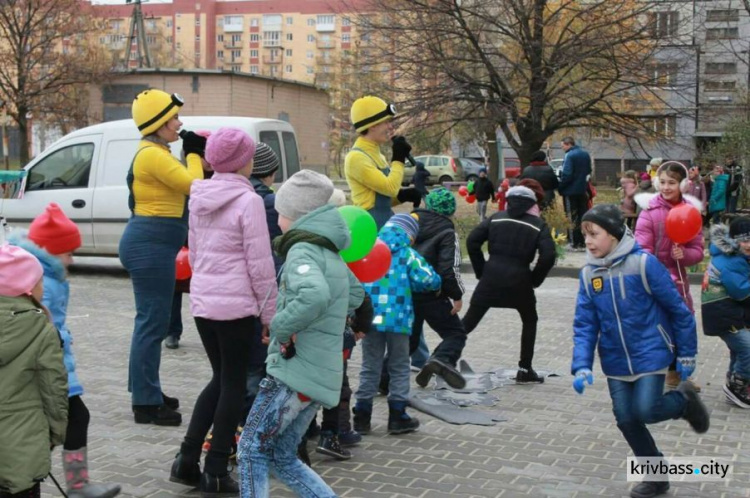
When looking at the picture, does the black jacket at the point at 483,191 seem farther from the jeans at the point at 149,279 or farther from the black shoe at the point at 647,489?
the black shoe at the point at 647,489

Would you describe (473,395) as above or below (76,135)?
below

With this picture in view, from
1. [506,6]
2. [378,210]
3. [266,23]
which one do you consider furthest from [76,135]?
A: [266,23]

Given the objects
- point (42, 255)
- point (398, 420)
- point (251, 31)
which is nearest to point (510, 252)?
point (398, 420)

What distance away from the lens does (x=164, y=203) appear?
21.4 ft

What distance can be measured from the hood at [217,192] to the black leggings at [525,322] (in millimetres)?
3466

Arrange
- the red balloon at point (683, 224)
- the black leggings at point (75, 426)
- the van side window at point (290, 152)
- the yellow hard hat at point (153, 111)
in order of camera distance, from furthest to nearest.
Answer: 1. the van side window at point (290, 152)
2. the red balloon at point (683, 224)
3. the yellow hard hat at point (153, 111)
4. the black leggings at point (75, 426)

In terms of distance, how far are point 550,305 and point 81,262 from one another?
814cm

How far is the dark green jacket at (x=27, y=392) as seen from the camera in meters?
4.07

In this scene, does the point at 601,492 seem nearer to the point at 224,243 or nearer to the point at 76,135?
the point at 224,243

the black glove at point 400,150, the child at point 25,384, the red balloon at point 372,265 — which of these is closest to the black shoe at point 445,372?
the black glove at point 400,150

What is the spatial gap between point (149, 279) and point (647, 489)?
3284mm

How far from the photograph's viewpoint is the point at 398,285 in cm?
659

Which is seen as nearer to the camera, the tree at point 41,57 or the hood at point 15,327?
the hood at point 15,327

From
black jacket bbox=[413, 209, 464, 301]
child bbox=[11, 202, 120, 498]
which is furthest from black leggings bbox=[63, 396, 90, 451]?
black jacket bbox=[413, 209, 464, 301]
